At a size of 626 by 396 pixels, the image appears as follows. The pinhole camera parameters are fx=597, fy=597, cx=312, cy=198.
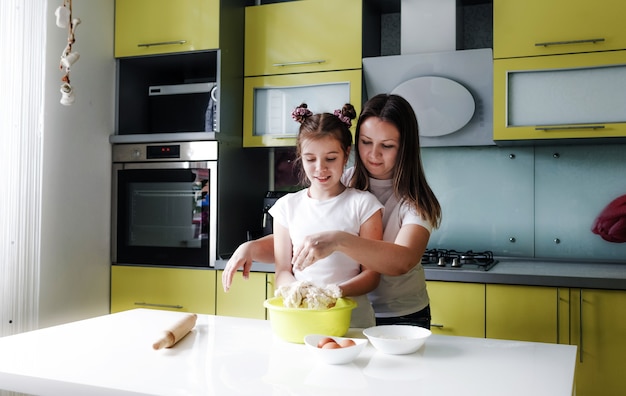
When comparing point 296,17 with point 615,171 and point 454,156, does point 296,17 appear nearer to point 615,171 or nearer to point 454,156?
point 454,156

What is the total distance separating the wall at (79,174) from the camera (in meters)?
2.47

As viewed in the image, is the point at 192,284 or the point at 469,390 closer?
the point at 469,390

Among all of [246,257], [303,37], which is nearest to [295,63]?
[303,37]

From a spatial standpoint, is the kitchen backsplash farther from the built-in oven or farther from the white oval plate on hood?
the built-in oven

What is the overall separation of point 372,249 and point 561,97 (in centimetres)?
146

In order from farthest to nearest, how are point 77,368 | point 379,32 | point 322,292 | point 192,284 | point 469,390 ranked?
1. point 379,32
2. point 192,284
3. point 322,292
4. point 77,368
5. point 469,390

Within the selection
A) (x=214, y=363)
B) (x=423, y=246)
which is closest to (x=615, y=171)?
(x=423, y=246)

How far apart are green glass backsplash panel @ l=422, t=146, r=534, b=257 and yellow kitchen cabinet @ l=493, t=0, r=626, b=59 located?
1.63 ft

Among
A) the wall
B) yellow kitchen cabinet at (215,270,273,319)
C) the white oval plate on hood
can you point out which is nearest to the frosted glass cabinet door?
the white oval plate on hood

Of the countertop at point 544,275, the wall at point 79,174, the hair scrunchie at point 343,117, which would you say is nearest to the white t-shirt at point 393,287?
the hair scrunchie at point 343,117

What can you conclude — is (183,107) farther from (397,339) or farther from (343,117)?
(397,339)

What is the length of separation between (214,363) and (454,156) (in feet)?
6.40

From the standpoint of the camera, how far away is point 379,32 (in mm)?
2941

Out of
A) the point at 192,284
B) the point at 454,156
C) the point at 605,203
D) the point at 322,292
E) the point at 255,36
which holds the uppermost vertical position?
the point at 255,36
